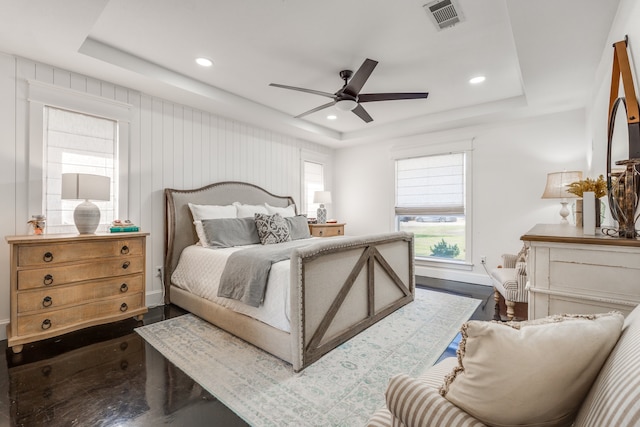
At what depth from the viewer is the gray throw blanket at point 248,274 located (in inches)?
88.0

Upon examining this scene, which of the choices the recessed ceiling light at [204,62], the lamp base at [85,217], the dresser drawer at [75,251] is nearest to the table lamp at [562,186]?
the recessed ceiling light at [204,62]

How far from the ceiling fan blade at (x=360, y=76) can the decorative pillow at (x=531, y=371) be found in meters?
2.27

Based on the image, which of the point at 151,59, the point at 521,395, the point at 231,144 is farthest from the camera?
the point at 231,144

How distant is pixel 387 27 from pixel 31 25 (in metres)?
2.72

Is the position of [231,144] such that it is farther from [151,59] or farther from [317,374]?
[317,374]

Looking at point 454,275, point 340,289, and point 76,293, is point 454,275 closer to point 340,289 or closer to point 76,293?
point 340,289

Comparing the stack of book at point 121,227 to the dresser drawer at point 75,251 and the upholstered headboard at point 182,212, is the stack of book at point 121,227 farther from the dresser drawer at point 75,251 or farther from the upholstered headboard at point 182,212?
the upholstered headboard at point 182,212

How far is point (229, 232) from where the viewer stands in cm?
337

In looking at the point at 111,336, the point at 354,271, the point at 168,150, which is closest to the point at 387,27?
the point at 354,271

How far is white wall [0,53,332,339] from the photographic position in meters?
2.57

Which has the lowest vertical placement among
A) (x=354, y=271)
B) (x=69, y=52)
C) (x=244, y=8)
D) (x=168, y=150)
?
(x=354, y=271)

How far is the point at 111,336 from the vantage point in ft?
8.47

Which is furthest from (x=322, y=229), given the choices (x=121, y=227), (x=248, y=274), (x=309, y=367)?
(x=309, y=367)

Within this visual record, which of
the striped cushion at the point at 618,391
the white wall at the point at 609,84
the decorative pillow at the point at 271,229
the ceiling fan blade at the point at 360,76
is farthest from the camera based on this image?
the decorative pillow at the point at 271,229
